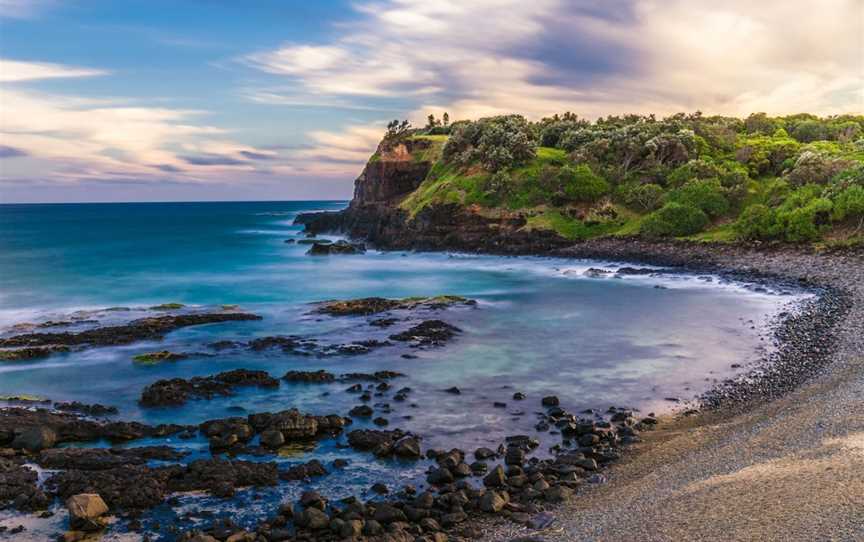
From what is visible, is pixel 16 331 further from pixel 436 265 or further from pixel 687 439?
pixel 436 265

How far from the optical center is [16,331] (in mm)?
42469

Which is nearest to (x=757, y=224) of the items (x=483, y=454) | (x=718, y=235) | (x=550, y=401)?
(x=718, y=235)

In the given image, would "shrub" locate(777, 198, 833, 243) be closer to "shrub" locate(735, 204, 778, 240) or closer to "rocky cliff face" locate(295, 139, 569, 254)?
"shrub" locate(735, 204, 778, 240)

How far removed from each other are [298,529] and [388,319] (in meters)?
28.9

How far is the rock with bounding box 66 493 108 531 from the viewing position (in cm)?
1672

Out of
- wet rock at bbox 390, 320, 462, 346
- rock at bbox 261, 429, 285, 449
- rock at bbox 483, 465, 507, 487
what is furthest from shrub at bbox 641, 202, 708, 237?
rock at bbox 261, 429, 285, 449

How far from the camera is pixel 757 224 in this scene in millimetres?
71438

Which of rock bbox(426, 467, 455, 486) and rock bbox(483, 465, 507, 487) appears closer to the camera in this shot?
rock bbox(483, 465, 507, 487)

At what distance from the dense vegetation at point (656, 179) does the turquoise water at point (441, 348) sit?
15.0 m

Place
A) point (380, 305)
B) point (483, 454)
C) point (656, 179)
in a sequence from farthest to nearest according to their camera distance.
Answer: point (656, 179), point (380, 305), point (483, 454)

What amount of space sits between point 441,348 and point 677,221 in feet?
176

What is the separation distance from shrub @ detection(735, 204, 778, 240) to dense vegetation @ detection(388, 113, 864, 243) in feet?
0.37

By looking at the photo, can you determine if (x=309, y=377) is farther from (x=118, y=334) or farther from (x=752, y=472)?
(x=752, y=472)

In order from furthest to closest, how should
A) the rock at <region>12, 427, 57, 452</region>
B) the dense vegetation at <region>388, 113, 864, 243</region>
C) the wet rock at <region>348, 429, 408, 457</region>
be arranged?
the dense vegetation at <region>388, 113, 864, 243</region>, the rock at <region>12, 427, 57, 452</region>, the wet rock at <region>348, 429, 408, 457</region>
